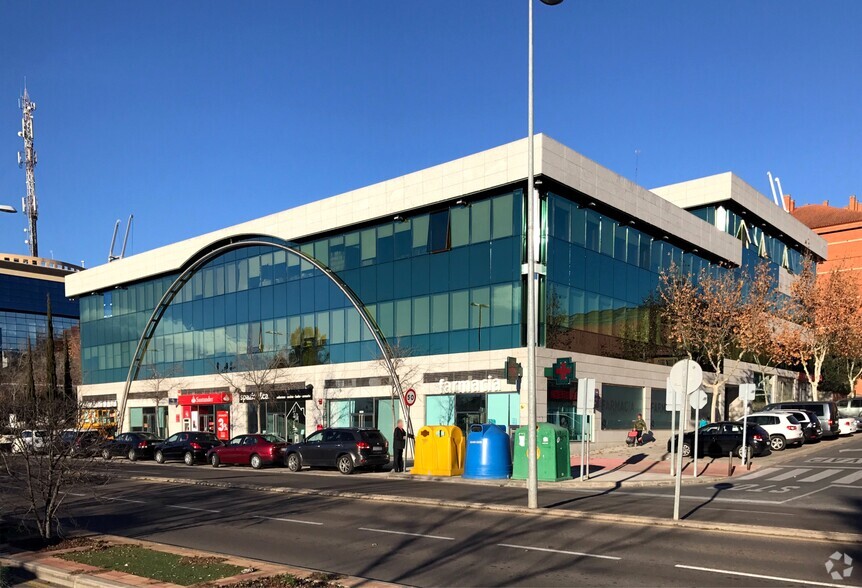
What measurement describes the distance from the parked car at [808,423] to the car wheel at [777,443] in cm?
179

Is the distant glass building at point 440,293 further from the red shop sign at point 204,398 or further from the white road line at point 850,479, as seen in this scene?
the white road line at point 850,479

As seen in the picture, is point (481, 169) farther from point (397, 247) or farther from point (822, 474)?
point (822, 474)

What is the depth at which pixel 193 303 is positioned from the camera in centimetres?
4988

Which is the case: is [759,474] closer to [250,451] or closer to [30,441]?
[250,451]

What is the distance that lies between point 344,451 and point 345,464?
0.46 metres

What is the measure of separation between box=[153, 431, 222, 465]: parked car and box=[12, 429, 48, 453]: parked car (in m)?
22.4

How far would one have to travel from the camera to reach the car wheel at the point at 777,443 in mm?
31069

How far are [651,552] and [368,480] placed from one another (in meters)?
14.1

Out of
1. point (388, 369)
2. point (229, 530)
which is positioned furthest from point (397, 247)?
point (229, 530)

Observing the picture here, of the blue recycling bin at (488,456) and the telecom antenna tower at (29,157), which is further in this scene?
the telecom antenna tower at (29,157)

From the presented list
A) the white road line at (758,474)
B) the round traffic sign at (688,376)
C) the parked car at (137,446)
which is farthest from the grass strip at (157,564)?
the parked car at (137,446)

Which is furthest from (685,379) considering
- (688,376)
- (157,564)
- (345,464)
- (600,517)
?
(345,464)

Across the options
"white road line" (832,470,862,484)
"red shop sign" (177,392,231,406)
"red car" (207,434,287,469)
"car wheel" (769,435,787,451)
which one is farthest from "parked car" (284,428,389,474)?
"red shop sign" (177,392,231,406)

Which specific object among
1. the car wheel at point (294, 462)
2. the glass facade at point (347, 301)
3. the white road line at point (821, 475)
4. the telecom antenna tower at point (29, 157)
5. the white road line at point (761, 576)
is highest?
the telecom antenna tower at point (29, 157)
